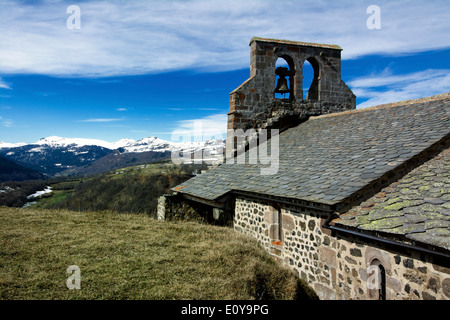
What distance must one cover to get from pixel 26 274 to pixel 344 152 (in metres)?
7.55

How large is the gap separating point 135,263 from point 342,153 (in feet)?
19.1

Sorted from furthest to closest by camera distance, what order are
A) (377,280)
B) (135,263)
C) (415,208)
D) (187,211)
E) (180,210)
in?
(187,211) < (180,210) < (135,263) < (377,280) < (415,208)

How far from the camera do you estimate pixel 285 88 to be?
43.5 feet

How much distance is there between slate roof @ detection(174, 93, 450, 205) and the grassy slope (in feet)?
5.85

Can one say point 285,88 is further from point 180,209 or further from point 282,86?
point 180,209

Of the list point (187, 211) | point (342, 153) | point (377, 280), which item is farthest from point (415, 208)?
point (187, 211)

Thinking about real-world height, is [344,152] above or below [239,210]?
above

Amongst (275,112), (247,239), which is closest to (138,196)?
(275,112)

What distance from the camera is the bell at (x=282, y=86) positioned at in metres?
13.2

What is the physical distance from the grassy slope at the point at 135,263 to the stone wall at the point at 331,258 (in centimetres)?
53

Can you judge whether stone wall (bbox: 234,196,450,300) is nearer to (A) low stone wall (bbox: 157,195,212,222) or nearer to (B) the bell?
(A) low stone wall (bbox: 157,195,212,222)

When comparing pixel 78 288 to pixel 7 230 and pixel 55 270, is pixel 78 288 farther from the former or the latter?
pixel 7 230

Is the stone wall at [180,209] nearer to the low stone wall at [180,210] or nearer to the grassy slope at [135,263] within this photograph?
the low stone wall at [180,210]
